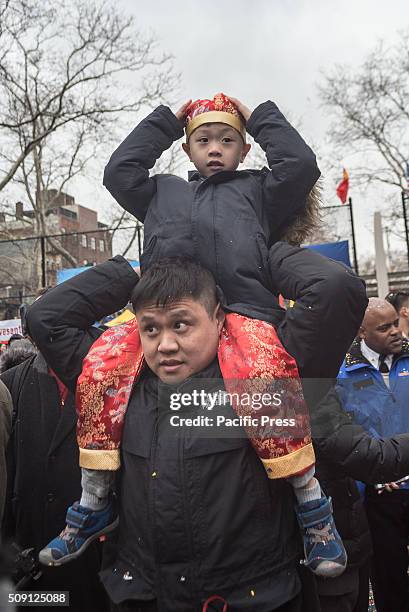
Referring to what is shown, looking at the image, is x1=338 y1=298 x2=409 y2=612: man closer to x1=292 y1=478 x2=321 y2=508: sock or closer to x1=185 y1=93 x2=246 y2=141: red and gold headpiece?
x1=292 y1=478 x2=321 y2=508: sock

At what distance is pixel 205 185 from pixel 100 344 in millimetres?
600

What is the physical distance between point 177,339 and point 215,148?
72 centimetres

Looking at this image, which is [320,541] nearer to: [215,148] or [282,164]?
[282,164]

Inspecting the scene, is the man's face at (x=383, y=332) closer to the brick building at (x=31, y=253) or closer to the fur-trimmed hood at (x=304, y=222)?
the fur-trimmed hood at (x=304, y=222)

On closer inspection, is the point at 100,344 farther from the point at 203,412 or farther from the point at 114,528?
the point at 114,528

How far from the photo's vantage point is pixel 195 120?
207 cm

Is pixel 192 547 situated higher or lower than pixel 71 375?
lower

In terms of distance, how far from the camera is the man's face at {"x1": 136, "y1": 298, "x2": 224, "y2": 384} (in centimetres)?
169

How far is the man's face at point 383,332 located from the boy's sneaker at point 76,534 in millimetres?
2345

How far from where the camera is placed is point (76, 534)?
5.91 feet

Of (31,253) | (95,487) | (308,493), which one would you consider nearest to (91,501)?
(95,487)

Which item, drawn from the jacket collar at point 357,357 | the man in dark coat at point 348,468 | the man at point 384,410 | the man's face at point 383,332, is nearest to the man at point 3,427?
the man in dark coat at point 348,468

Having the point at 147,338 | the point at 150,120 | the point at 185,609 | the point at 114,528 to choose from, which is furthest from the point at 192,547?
the point at 150,120

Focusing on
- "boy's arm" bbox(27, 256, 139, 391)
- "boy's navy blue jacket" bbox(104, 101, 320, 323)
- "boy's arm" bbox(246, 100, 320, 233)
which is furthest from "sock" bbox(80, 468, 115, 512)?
"boy's arm" bbox(246, 100, 320, 233)
